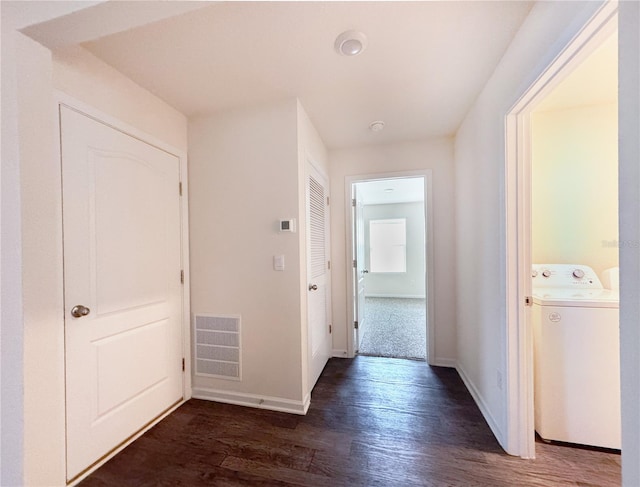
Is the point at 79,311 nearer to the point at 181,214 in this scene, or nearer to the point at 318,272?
the point at 181,214

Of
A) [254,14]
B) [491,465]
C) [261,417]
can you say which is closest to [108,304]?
[261,417]

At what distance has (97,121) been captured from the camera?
1521 millimetres

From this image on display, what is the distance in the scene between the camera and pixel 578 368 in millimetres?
1518

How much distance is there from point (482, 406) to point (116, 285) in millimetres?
2675

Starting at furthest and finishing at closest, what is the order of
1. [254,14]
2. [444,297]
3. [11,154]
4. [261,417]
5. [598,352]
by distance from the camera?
[444,297] < [261,417] < [598,352] < [254,14] < [11,154]

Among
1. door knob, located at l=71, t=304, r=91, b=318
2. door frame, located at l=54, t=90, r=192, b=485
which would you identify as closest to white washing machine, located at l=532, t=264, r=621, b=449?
door frame, located at l=54, t=90, r=192, b=485

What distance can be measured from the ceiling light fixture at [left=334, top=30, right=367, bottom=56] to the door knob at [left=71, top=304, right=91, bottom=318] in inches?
79.2

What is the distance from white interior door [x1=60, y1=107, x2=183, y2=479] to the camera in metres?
1.41

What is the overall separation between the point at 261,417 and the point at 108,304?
1.29 metres

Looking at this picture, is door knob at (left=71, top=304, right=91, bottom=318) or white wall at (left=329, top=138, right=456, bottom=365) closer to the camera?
door knob at (left=71, top=304, right=91, bottom=318)

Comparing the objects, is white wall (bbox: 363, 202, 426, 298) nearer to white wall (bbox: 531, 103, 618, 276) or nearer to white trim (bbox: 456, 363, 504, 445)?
white trim (bbox: 456, 363, 504, 445)

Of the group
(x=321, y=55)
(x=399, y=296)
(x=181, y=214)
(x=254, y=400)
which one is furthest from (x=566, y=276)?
(x=399, y=296)

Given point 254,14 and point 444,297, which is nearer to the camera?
point 254,14

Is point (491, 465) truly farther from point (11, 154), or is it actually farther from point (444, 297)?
point (11, 154)
